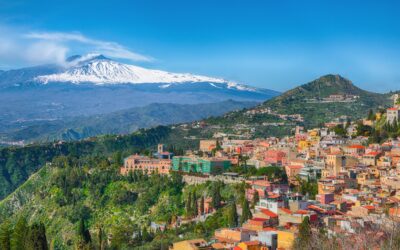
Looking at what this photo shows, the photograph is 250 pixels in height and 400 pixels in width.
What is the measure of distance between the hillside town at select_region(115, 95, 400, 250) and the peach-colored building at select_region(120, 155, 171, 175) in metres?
0.08

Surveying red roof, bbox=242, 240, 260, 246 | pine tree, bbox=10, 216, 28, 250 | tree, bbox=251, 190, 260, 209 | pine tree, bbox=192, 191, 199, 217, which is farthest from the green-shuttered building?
red roof, bbox=242, 240, 260, 246

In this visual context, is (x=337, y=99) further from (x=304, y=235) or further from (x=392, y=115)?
(x=304, y=235)

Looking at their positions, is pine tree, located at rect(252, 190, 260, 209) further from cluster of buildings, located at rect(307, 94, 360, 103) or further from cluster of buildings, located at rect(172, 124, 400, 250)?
cluster of buildings, located at rect(307, 94, 360, 103)

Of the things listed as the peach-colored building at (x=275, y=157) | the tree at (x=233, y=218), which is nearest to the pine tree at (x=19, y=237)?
the tree at (x=233, y=218)

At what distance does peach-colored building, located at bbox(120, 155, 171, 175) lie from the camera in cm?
4947

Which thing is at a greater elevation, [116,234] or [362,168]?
[362,168]

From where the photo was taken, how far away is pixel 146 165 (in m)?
50.7

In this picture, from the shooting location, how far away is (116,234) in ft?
115

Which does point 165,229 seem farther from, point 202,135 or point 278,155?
point 202,135

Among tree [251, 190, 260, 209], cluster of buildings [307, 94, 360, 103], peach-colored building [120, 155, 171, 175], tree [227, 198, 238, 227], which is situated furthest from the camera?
cluster of buildings [307, 94, 360, 103]

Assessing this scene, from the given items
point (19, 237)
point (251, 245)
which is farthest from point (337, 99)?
point (251, 245)

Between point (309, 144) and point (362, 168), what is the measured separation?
39.5 ft

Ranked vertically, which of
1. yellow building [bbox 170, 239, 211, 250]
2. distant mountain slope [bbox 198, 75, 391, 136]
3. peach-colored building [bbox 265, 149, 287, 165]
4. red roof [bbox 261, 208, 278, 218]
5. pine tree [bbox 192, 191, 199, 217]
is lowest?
pine tree [bbox 192, 191, 199, 217]

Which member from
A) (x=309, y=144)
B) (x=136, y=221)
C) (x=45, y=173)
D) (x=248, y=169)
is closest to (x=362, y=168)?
(x=248, y=169)
